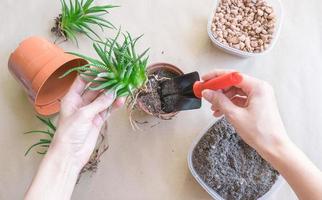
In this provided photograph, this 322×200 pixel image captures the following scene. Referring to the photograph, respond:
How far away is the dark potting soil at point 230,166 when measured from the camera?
3.41ft

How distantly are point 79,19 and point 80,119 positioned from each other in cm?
40

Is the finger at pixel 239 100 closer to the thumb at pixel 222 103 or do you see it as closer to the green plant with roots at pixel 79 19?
the thumb at pixel 222 103

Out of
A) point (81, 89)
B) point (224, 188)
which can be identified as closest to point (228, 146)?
point (224, 188)

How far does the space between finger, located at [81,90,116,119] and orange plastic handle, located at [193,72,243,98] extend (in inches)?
7.6

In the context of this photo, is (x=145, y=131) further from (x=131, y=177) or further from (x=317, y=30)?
(x=317, y=30)

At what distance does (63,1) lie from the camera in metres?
1.12

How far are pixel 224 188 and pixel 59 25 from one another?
66cm

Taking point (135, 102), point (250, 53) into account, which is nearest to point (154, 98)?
point (135, 102)

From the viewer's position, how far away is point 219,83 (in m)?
0.81

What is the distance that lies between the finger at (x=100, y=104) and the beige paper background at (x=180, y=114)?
243 millimetres

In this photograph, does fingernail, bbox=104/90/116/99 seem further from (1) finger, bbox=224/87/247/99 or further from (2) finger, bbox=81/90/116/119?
(1) finger, bbox=224/87/247/99

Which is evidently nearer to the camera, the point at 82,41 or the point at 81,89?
the point at 81,89

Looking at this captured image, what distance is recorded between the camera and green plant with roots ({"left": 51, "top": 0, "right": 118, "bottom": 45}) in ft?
3.69

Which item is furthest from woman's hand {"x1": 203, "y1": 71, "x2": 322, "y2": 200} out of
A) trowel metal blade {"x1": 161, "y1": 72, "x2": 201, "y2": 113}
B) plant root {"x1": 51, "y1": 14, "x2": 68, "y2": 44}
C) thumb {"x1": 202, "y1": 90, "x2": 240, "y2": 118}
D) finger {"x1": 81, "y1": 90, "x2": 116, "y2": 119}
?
plant root {"x1": 51, "y1": 14, "x2": 68, "y2": 44}
